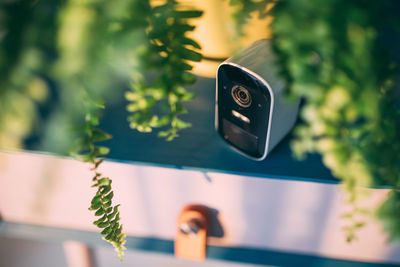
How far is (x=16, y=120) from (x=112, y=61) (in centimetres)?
25

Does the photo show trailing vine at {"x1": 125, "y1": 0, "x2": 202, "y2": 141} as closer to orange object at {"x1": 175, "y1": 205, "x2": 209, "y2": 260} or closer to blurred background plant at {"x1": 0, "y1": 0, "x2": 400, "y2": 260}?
blurred background plant at {"x1": 0, "y1": 0, "x2": 400, "y2": 260}

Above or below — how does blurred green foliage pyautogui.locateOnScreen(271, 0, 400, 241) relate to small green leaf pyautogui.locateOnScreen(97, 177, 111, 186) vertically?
above

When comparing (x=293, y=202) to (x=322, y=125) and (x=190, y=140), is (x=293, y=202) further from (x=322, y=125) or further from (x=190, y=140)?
(x=322, y=125)

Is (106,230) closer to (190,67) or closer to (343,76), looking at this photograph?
(190,67)

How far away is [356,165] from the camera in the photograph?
0.47 meters

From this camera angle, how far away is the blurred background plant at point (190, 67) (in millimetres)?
383

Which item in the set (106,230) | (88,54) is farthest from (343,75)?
(106,230)

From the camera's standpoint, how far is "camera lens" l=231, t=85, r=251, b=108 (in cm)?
63

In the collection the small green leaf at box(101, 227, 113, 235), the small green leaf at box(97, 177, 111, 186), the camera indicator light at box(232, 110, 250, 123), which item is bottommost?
the small green leaf at box(101, 227, 113, 235)

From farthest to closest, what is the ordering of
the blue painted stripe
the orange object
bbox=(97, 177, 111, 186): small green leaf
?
the blue painted stripe < the orange object < bbox=(97, 177, 111, 186): small green leaf

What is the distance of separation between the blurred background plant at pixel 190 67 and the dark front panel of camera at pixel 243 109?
0.51ft

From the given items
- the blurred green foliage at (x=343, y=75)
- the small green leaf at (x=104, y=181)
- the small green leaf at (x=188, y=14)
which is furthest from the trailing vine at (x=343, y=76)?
the small green leaf at (x=104, y=181)

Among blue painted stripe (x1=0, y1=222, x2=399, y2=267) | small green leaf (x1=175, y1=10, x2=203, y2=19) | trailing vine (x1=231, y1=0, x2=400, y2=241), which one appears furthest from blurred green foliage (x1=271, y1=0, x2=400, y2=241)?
blue painted stripe (x1=0, y1=222, x2=399, y2=267)

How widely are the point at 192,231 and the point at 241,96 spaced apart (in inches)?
17.5
